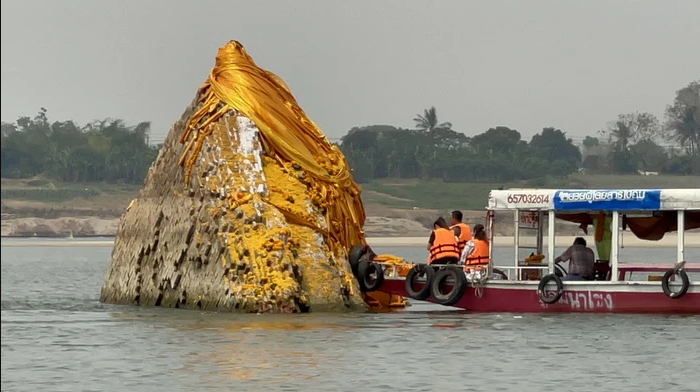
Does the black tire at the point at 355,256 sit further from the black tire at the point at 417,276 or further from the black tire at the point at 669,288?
the black tire at the point at 669,288

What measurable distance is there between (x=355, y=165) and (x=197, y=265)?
9754cm

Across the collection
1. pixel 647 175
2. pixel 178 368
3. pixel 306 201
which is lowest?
pixel 178 368

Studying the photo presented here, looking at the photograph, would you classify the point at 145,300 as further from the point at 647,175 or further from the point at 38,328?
the point at 647,175

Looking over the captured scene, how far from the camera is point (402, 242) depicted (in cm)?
10019

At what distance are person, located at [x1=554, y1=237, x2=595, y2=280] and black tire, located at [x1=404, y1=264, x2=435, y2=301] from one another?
2.24 metres

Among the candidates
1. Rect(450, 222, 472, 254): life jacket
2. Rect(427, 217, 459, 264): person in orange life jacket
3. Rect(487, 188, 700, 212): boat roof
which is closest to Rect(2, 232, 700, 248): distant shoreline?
Rect(450, 222, 472, 254): life jacket

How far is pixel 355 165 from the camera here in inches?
4857

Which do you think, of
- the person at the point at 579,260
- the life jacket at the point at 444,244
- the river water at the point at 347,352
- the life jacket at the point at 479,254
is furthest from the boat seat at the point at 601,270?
the life jacket at the point at 444,244

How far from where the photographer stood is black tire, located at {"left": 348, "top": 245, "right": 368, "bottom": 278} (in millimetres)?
26781

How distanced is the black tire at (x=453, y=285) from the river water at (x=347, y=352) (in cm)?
45

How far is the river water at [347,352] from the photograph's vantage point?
1881 centimetres

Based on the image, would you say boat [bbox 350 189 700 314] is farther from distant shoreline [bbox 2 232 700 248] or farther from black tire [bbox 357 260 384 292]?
distant shoreline [bbox 2 232 700 248]

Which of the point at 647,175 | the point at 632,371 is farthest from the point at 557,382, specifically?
the point at 647,175

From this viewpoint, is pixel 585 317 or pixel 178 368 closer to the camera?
pixel 178 368
